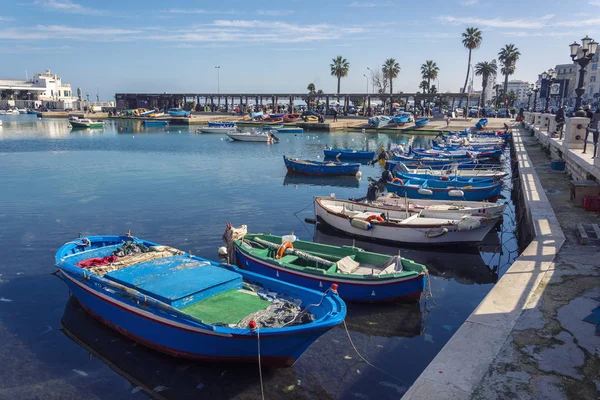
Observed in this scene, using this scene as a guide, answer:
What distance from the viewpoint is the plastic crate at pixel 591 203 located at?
48.1 ft

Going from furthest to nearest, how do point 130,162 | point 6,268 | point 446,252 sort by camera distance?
point 130,162, point 446,252, point 6,268

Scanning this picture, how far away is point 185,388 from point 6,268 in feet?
30.8

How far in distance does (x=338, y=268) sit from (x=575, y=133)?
15652 mm

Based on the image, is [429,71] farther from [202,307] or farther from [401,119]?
[202,307]

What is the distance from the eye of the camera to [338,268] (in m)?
12.2

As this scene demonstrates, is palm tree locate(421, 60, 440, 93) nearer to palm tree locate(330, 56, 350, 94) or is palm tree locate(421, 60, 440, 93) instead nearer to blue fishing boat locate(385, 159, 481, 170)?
palm tree locate(330, 56, 350, 94)

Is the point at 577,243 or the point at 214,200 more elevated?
the point at 577,243

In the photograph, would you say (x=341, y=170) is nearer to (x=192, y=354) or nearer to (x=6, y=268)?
(x=6, y=268)

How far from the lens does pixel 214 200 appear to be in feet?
80.1

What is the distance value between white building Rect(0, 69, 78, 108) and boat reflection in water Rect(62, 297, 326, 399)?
15534 centimetres

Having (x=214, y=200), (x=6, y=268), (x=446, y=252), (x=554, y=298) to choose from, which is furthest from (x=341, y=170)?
(x=554, y=298)

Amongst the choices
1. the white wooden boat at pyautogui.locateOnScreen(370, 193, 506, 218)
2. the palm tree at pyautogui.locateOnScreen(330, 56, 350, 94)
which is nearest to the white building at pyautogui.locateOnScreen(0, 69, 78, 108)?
the palm tree at pyautogui.locateOnScreen(330, 56, 350, 94)

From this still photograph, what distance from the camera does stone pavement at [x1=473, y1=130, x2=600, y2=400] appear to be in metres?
6.30

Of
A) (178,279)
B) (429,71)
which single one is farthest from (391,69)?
(178,279)
